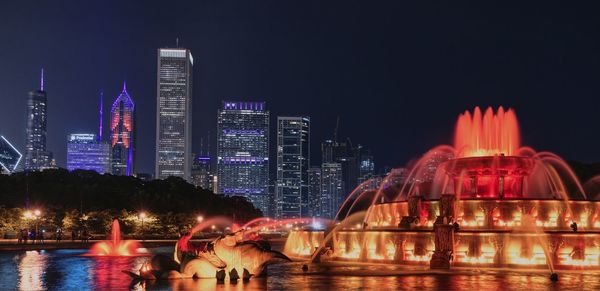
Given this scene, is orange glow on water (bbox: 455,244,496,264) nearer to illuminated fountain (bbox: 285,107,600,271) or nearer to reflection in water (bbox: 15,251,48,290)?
illuminated fountain (bbox: 285,107,600,271)

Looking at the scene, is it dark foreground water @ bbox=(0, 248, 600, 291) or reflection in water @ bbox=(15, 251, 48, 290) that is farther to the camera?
reflection in water @ bbox=(15, 251, 48, 290)

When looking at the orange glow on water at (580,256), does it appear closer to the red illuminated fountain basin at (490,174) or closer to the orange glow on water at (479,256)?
the orange glow on water at (479,256)

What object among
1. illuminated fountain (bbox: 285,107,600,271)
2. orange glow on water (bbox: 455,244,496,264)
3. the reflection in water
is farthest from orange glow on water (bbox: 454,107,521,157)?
the reflection in water

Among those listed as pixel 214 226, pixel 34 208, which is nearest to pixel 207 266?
pixel 34 208

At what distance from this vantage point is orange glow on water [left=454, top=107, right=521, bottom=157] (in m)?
47.8

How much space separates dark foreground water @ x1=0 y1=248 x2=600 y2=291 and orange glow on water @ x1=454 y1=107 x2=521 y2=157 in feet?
52.8

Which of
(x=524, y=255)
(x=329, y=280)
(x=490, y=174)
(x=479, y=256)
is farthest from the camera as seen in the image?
(x=490, y=174)

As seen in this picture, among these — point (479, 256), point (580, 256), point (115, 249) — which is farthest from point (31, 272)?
point (580, 256)

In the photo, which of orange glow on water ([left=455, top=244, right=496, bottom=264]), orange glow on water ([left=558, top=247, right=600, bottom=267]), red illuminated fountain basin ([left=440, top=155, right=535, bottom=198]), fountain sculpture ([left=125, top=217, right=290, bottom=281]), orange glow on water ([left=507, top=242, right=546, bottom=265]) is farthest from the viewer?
red illuminated fountain basin ([left=440, top=155, right=535, bottom=198])

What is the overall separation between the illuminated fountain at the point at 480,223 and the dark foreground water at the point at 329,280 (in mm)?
1366

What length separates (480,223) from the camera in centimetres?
3809

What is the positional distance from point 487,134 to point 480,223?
38.0 feet

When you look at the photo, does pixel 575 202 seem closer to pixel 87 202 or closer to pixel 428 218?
pixel 428 218

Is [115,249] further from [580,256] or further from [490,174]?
[580,256]
